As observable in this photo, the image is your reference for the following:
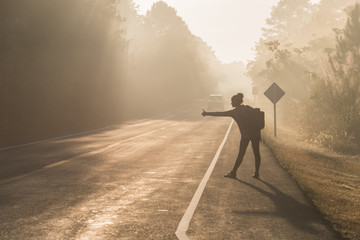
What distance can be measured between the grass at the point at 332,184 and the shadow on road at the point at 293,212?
0.22m

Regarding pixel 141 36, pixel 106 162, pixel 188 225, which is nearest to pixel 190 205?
pixel 188 225

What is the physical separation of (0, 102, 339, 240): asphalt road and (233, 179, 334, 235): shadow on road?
0.01m

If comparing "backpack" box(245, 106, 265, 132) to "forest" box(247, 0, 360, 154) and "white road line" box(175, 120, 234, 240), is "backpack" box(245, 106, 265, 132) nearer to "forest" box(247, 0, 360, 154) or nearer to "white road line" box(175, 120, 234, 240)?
"white road line" box(175, 120, 234, 240)

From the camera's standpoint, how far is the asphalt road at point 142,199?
5.92 metres

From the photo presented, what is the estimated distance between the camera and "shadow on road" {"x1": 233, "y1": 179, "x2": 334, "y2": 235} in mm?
6259

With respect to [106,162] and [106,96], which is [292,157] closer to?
[106,162]

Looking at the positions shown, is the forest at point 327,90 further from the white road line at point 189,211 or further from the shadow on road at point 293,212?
the shadow on road at point 293,212

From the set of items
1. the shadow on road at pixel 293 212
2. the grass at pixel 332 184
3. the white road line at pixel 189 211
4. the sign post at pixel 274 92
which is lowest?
the grass at pixel 332 184

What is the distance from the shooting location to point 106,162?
12672 millimetres

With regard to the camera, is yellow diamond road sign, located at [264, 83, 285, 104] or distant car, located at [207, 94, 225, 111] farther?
distant car, located at [207, 94, 225, 111]

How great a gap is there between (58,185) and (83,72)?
2556 cm

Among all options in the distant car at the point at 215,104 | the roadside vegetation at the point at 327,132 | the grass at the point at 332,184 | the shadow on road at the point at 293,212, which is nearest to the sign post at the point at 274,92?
the roadside vegetation at the point at 327,132

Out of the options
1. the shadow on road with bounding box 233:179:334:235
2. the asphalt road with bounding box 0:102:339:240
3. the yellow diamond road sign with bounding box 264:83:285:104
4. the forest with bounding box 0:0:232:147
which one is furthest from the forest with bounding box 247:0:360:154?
the forest with bounding box 0:0:232:147

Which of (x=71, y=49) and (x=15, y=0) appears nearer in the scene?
(x=15, y=0)
